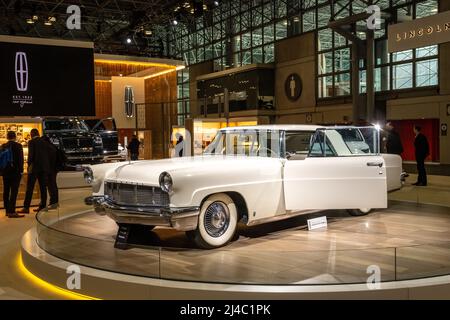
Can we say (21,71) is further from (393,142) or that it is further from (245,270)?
(245,270)

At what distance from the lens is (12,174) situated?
30.8 feet

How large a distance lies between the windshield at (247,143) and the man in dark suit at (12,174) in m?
3.79

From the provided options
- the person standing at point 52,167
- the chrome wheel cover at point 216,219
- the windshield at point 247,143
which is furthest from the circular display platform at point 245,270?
the person standing at point 52,167

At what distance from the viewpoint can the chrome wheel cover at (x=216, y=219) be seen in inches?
243

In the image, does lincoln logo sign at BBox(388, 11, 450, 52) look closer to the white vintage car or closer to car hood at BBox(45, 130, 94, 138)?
the white vintage car

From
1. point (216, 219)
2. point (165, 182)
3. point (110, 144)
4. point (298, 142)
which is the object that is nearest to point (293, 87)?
point (110, 144)

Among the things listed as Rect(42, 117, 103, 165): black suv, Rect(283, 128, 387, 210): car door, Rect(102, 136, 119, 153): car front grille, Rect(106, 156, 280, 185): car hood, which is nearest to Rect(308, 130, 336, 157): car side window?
Rect(283, 128, 387, 210): car door

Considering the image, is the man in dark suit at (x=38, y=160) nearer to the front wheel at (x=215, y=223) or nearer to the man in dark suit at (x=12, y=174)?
the man in dark suit at (x=12, y=174)

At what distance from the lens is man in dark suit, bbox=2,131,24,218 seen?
9281 mm

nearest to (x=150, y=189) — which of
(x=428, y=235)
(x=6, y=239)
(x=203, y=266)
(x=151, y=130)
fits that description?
(x=203, y=266)

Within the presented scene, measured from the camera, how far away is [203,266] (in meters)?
4.92

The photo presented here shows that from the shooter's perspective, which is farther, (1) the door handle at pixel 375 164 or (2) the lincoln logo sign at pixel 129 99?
(2) the lincoln logo sign at pixel 129 99

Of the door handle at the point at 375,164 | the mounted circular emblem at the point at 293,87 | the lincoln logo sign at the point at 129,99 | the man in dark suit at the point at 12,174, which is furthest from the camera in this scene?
the mounted circular emblem at the point at 293,87
